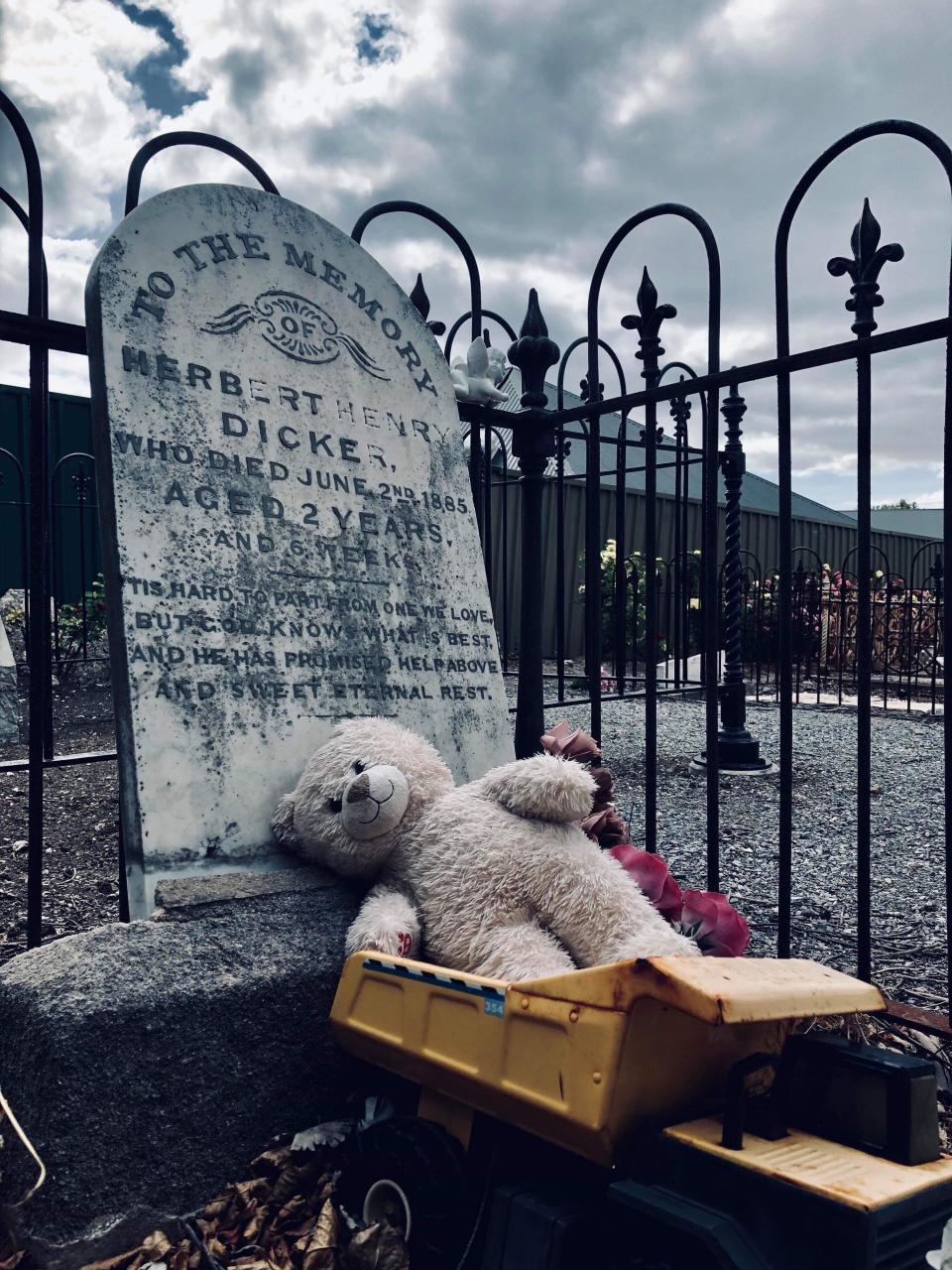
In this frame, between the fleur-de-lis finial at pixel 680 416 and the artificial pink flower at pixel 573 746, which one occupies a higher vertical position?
the fleur-de-lis finial at pixel 680 416

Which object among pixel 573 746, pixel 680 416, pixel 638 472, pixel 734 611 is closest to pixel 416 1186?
pixel 573 746

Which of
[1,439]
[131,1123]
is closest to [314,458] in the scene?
[131,1123]

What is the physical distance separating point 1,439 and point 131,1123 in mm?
10884

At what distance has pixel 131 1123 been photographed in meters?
1.63

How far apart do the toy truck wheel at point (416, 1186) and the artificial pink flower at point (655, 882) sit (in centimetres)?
74

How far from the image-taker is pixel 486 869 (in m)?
1.84

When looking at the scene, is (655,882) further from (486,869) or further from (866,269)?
(866,269)

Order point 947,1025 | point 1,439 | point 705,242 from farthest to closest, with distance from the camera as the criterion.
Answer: point 1,439
point 705,242
point 947,1025

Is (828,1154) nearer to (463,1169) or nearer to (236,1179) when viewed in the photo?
(463,1169)

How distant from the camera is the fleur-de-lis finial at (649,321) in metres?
3.02

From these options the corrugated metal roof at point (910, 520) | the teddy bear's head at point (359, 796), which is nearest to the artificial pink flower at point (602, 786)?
the teddy bear's head at point (359, 796)

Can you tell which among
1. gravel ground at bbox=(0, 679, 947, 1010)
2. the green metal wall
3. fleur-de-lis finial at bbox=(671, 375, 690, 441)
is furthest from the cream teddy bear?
the green metal wall

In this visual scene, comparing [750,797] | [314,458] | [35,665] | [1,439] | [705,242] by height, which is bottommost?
[750,797]

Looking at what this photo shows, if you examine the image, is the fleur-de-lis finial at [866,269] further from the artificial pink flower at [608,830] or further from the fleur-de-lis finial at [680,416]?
the fleur-de-lis finial at [680,416]
